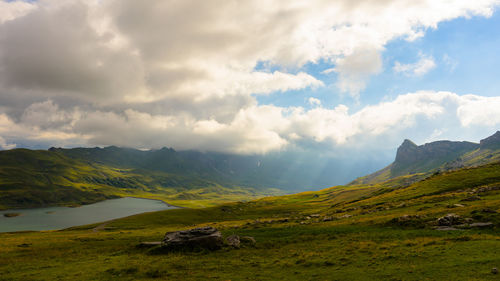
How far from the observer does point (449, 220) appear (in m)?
40.6

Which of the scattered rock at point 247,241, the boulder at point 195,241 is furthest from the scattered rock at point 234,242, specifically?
the boulder at point 195,241

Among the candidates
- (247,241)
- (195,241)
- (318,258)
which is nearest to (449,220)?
(318,258)

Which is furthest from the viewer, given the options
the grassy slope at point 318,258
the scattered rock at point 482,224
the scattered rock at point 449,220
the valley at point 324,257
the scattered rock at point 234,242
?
the scattered rock at point 234,242

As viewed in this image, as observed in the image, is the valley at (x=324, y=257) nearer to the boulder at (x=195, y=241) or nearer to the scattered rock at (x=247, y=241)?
the scattered rock at (x=247, y=241)

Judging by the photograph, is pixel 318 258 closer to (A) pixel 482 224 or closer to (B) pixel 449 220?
(B) pixel 449 220

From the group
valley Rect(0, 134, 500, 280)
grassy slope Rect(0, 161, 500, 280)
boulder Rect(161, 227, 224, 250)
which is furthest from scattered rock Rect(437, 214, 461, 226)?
boulder Rect(161, 227, 224, 250)

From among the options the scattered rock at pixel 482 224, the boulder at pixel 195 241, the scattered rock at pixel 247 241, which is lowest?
the scattered rock at pixel 247 241

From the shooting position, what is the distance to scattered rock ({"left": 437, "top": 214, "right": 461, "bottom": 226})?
40.1 m

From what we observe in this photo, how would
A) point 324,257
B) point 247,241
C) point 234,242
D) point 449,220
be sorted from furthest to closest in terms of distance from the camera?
1. point 247,241
2. point 234,242
3. point 449,220
4. point 324,257

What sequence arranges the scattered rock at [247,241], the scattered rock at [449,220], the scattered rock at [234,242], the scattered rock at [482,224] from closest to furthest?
the scattered rock at [482,224] < the scattered rock at [449,220] < the scattered rock at [234,242] < the scattered rock at [247,241]

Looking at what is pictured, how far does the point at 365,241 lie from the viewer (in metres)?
37.9

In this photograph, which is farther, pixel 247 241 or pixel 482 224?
pixel 247 241

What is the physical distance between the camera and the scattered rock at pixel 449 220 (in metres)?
40.1

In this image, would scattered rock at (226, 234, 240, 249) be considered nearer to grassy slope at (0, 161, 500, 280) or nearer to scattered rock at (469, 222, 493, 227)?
grassy slope at (0, 161, 500, 280)
